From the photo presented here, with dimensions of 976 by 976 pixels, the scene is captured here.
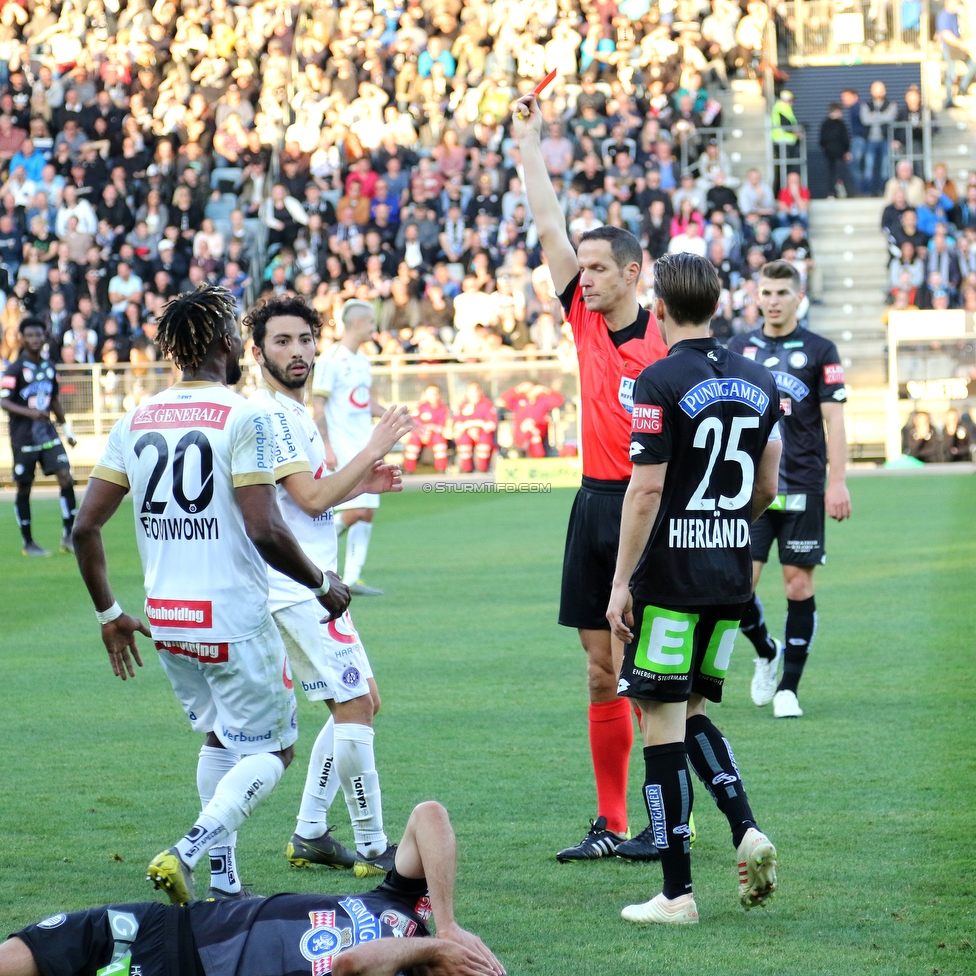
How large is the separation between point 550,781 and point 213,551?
7.88 ft

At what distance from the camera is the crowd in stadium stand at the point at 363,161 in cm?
2525

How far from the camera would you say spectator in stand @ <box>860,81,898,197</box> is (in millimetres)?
28703

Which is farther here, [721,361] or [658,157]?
[658,157]

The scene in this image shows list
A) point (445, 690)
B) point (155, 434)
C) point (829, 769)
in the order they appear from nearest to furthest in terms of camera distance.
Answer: point (155, 434) < point (829, 769) < point (445, 690)

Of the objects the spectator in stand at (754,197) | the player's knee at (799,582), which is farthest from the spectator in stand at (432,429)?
the player's knee at (799,582)

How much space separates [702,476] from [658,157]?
75.1 ft

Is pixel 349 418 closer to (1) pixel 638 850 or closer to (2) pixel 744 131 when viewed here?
(1) pixel 638 850

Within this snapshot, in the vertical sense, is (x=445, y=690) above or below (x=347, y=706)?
below

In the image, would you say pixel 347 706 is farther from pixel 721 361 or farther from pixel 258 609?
pixel 721 361

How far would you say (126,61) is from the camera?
29.9 m

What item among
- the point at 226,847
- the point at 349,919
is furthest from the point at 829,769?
the point at 349,919

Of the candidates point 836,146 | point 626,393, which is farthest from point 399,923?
point 836,146

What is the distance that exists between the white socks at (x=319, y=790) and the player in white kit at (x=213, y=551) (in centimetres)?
64

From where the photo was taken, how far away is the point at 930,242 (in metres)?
25.6
